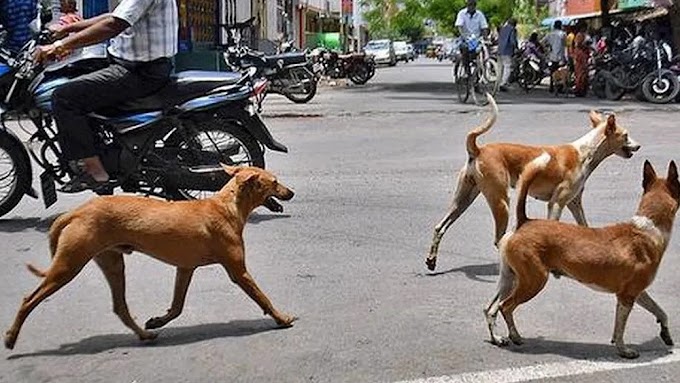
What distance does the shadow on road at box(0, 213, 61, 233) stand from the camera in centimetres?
779

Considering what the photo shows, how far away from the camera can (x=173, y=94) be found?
7598mm

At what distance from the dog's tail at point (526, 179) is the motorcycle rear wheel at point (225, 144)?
8.94ft

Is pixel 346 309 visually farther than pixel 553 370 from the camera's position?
Yes

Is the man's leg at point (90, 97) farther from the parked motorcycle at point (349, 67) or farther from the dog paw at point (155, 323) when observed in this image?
the parked motorcycle at point (349, 67)

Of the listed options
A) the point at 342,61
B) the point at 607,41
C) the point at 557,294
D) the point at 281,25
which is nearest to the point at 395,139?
the point at 557,294

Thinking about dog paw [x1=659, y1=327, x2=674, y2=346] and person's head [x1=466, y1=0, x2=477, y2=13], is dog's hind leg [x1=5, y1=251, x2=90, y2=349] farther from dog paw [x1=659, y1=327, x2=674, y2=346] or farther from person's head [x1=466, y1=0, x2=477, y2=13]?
person's head [x1=466, y1=0, x2=477, y2=13]

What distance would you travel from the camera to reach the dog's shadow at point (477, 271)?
20.7 ft

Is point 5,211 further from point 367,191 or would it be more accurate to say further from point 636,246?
point 636,246

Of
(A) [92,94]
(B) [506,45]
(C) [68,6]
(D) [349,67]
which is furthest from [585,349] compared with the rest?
(D) [349,67]

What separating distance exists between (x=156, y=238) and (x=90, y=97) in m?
2.68

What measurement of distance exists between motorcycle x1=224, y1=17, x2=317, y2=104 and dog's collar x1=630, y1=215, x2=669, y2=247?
48.2ft

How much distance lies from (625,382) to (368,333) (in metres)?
1.36

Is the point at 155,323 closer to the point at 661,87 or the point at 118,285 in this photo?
the point at 118,285

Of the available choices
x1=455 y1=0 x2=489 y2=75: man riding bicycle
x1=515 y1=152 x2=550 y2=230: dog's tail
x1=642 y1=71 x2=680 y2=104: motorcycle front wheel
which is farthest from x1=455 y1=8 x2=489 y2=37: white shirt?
x1=515 y1=152 x2=550 y2=230: dog's tail
